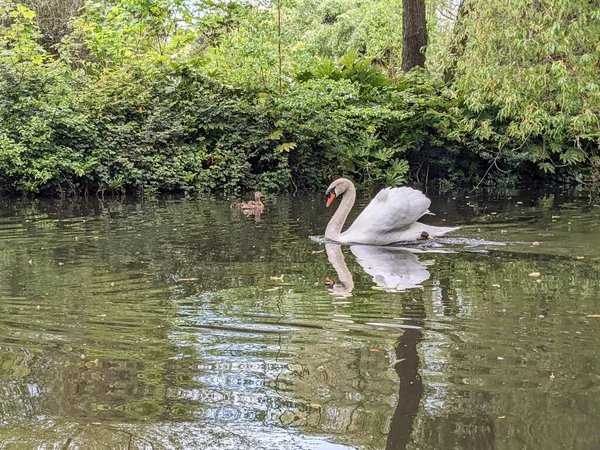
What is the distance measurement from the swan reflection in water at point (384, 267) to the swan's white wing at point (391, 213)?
8.8 inches

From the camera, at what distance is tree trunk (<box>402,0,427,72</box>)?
1948 cm

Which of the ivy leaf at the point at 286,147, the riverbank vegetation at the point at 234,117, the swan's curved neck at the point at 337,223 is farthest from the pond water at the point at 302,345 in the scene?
the ivy leaf at the point at 286,147

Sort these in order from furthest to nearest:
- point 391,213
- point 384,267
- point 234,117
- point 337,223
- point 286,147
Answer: point 234,117 → point 286,147 → point 337,223 → point 391,213 → point 384,267

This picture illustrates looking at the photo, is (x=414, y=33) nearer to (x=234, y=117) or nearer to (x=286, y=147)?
(x=286, y=147)

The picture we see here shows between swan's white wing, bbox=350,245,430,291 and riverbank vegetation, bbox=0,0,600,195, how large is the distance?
6227 millimetres

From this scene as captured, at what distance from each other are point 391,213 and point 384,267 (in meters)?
1.32

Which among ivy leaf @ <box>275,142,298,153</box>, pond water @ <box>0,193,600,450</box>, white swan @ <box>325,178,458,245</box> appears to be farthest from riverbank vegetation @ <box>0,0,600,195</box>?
pond water @ <box>0,193,600,450</box>

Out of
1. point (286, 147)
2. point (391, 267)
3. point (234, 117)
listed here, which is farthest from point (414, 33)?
point (391, 267)

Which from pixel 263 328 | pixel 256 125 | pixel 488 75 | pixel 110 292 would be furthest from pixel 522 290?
pixel 256 125

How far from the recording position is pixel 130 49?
19484 millimetres

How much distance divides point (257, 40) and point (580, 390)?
15087 mm

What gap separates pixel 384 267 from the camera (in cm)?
801

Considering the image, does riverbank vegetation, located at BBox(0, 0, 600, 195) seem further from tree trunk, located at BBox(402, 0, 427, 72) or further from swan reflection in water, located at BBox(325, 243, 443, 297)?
swan reflection in water, located at BBox(325, 243, 443, 297)

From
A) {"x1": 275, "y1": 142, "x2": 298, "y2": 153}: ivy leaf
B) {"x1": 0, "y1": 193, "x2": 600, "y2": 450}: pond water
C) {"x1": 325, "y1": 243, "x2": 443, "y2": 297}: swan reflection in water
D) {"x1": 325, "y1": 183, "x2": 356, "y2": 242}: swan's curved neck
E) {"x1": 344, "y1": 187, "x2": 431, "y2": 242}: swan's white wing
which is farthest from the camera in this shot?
{"x1": 275, "y1": 142, "x2": 298, "y2": 153}: ivy leaf
